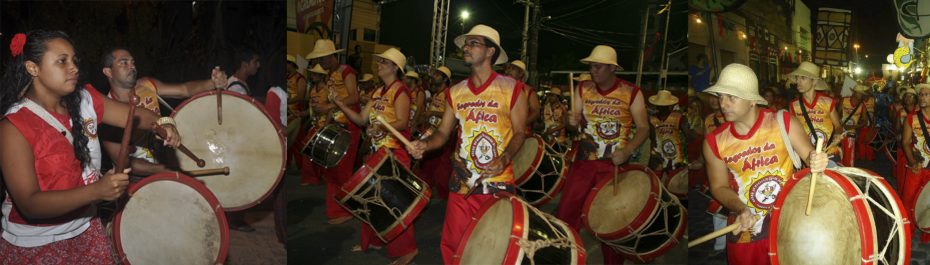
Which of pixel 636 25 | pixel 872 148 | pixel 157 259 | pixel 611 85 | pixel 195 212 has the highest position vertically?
pixel 636 25

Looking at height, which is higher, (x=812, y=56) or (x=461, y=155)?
(x=812, y=56)

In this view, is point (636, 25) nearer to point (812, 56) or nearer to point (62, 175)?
point (812, 56)

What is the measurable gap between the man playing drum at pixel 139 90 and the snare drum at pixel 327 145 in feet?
5.39

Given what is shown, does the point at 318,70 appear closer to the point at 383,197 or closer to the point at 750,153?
the point at 383,197

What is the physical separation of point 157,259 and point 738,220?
282 cm

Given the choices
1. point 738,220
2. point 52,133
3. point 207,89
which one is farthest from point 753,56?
point 52,133

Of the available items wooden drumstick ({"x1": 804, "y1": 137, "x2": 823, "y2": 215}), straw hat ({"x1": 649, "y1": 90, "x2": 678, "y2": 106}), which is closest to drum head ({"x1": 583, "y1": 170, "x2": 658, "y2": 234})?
straw hat ({"x1": 649, "y1": 90, "x2": 678, "y2": 106})

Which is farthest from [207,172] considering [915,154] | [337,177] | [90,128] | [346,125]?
[915,154]

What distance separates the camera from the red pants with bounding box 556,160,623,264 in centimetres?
454

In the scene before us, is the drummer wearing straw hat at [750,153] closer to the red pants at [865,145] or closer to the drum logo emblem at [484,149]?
the red pants at [865,145]

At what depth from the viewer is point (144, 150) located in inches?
140

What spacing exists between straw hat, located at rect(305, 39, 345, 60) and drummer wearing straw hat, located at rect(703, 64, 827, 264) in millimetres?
2594

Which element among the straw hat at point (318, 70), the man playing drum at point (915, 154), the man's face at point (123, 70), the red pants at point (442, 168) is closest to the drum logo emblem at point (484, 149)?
the man's face at point (123, 70)

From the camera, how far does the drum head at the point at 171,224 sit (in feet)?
11.5
